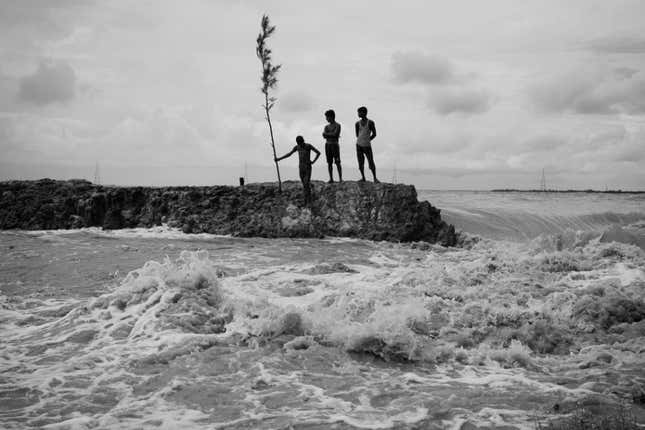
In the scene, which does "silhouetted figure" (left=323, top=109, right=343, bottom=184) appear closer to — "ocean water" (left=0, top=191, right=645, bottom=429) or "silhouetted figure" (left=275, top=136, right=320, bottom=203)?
"silhouetted figure" (left=275, top=136, right=320, bottom=203)

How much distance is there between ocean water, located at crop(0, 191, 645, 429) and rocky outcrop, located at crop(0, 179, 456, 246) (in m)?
3.80

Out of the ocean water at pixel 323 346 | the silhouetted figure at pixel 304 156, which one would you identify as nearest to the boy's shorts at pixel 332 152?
the silhouetted figure at pixel 304 156

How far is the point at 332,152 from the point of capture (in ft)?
39.0

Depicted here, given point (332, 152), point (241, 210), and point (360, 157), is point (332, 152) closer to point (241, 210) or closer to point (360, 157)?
point (360, 157)

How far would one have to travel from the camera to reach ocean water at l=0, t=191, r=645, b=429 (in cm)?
302

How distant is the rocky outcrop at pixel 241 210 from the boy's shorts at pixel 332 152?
667mm

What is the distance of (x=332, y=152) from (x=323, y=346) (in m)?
8.13

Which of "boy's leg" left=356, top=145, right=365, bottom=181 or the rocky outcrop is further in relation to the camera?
the rocky outcrop

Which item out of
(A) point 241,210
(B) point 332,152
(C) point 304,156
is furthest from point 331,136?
(A) point 241,210

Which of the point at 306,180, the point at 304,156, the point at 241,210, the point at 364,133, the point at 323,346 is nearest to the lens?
the point at 323,346

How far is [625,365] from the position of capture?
3686 mm

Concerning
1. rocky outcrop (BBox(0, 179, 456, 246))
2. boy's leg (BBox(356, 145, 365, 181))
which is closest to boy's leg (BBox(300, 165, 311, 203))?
rocky outcrop (BBox(0, 179, 456, 246))

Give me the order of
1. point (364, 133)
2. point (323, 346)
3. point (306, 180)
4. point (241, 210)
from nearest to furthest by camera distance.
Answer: point (323, 346) → point (364, 133) → point (306, 180) → point (241, 210)

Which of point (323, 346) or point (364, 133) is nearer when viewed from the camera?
point (323, 346)
